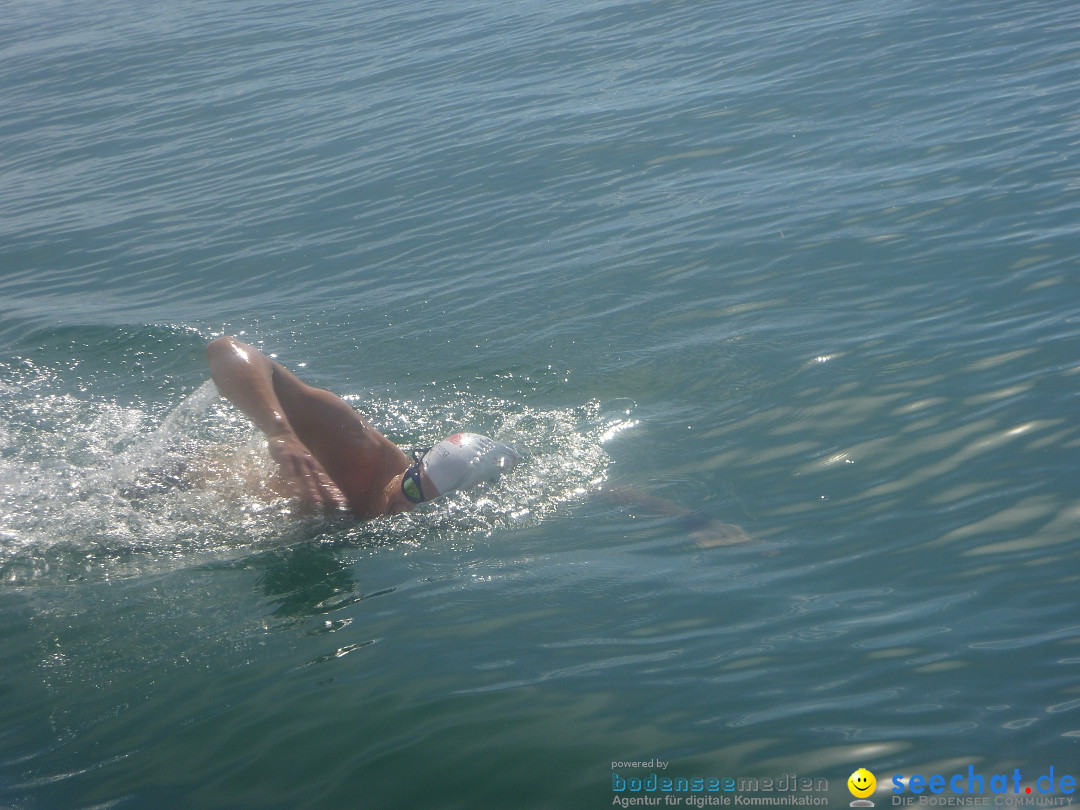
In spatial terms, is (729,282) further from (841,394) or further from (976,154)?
(976,154)

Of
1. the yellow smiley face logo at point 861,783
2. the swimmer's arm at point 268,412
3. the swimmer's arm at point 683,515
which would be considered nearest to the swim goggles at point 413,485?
the swimmer's arm at point 268,412

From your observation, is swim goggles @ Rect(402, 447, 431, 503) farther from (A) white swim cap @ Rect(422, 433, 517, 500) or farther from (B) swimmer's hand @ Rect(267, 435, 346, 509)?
(B) swimmer's hand @ Rect(267, 435, 346, 509)

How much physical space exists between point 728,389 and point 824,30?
36.7 ft

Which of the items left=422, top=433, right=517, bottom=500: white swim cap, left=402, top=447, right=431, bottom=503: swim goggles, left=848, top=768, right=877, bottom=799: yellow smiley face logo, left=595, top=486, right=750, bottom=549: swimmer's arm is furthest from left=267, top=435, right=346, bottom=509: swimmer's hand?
left=848, top=768, right=877, bottom=799: yellow smiley face logo

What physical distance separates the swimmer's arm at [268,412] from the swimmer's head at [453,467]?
515mm

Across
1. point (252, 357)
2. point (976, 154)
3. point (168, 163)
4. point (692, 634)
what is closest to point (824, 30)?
point (976, 154)

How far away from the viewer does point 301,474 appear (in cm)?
615

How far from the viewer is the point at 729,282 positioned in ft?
29.0

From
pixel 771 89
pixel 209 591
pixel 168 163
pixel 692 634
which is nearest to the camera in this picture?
pixel 692 634

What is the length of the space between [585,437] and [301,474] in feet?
6.71

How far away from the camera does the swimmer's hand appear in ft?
20.1

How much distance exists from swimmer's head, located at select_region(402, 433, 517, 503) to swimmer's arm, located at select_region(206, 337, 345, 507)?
20.3 inches

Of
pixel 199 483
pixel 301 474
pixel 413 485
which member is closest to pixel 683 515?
pixel 413 485

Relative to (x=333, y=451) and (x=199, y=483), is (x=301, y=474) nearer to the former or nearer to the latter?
(x=333, y=451)
